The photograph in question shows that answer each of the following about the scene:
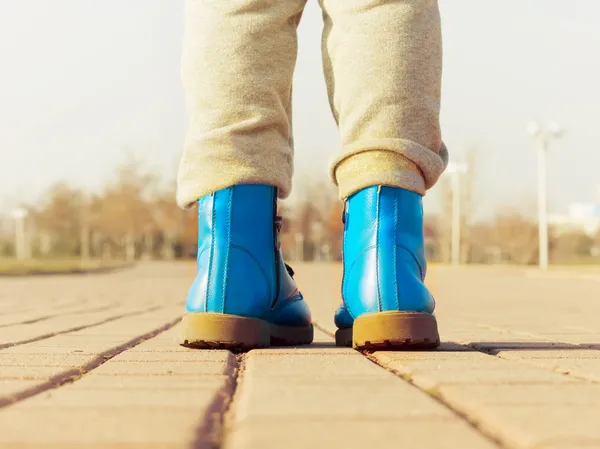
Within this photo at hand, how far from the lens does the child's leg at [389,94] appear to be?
5.97 ft

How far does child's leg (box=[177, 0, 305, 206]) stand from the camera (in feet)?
6.08

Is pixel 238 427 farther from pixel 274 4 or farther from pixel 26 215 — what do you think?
pixel 26 215

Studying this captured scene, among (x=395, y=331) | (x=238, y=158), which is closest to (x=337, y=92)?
(x=238, y=158)

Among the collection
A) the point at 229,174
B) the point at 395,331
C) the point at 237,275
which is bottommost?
the point at 395,331

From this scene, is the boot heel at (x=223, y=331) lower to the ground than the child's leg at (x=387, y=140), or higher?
lower

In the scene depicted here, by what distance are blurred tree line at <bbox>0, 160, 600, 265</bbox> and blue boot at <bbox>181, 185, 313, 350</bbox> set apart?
37140mm

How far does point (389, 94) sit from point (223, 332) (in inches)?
25.9

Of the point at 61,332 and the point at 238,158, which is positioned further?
the point at 61,332

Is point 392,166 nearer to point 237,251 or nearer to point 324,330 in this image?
point 237,251

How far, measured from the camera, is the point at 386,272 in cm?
179

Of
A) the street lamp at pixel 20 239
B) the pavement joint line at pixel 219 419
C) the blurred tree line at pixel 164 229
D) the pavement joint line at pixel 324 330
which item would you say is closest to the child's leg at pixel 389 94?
the pavement joint line at pixel 219 419

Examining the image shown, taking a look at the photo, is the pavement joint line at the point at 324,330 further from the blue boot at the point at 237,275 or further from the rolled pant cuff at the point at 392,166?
the rolled pant cuff at the point at 392,166

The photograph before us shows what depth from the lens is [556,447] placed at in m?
0.84

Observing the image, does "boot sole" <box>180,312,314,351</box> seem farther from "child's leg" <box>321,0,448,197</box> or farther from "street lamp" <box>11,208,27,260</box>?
"street lamp" <box>11,208,27,260</box>
